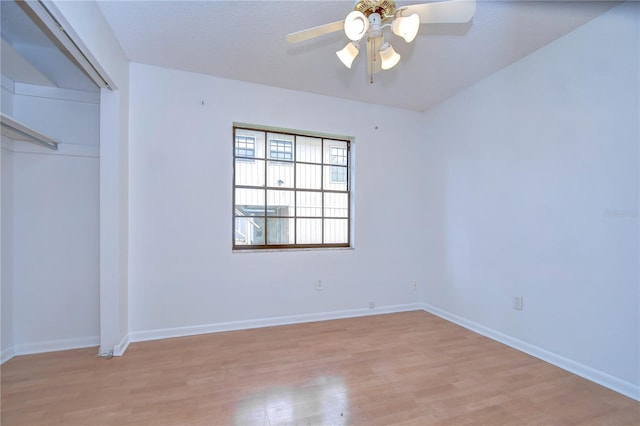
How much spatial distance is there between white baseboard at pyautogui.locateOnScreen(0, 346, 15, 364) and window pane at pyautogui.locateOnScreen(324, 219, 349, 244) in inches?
122

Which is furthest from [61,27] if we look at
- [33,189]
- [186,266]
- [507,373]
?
[507,373]

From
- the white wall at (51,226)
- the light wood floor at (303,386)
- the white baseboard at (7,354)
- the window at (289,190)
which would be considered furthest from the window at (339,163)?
the white baseboard at (7,354)

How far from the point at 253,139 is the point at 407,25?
2.19 m

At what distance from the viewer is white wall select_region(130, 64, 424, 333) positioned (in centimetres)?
280

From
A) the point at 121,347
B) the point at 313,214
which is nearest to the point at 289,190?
the point at 313,214

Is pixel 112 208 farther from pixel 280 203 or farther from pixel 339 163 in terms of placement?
pixel 339 163

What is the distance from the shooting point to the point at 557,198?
239cm

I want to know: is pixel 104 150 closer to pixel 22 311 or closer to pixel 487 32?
pixel 22 311

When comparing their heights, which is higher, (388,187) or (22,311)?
(388,187)

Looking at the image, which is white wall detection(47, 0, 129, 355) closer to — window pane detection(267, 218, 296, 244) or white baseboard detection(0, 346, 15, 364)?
white baseboard detection(0, 346, 15, 364)

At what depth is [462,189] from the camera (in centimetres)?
334

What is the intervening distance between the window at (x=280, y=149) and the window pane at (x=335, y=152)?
493mm

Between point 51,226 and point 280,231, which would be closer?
point 51,226

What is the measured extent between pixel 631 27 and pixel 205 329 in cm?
442
